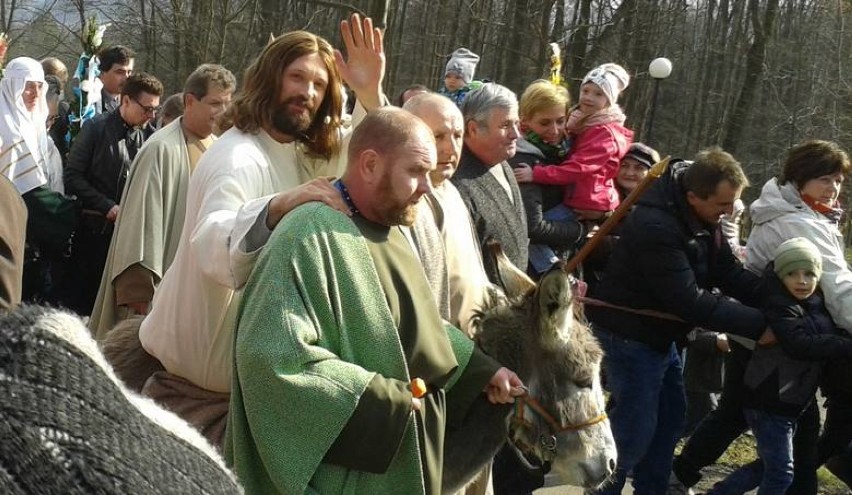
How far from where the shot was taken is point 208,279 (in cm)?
309

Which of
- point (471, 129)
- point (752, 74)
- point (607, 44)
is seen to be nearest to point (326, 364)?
point (471, 129)

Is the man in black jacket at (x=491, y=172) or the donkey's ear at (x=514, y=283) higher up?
the man in black jacket at (x=491, y=172)

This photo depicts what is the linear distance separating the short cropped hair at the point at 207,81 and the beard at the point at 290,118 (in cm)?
175

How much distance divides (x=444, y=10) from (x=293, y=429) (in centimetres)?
2366

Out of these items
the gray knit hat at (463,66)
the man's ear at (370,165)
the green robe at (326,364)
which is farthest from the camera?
the gray knit hat at (463,66)

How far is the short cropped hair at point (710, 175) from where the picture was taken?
4.91 metres

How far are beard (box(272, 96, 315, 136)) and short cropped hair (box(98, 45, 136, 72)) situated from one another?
5051 millimetres

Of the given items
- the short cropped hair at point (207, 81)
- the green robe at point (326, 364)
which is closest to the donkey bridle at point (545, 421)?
the green robe at point (326, 364)

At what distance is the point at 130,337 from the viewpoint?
3.32m

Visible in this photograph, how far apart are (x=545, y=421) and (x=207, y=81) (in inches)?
96.5

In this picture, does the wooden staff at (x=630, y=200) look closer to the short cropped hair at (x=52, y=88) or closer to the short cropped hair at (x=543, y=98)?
the short cropped hair at (x=543, y=98)

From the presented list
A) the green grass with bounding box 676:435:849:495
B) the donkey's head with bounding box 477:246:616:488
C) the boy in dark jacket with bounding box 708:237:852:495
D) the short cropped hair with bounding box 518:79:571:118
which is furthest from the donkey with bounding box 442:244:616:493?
the green grass with bounding box 676:435:849:495

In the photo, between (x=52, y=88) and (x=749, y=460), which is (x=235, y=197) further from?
(x=52, y=88)

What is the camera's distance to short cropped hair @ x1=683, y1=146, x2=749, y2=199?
491 centimetres
